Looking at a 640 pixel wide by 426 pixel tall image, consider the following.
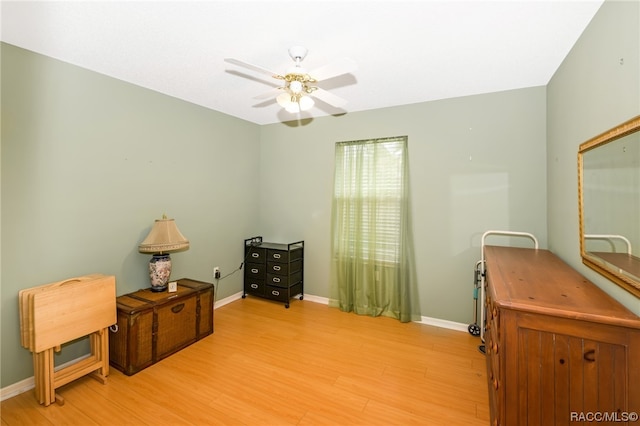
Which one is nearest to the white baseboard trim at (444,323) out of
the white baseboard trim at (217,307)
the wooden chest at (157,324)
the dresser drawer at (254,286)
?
the white baseboard trim at (217,307)

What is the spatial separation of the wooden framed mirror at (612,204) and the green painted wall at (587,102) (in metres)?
0.08

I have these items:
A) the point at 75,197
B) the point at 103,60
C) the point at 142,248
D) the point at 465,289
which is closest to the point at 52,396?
the point at 142,248

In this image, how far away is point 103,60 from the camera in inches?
89.5

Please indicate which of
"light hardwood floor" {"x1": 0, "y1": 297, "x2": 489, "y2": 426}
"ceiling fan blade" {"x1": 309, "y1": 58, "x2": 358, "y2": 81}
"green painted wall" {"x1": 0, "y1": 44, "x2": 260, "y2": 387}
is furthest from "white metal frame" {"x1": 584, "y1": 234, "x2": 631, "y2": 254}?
"green painted wall" {"x1": 0, "y1": 44, "x2": 260, "y2": 387}

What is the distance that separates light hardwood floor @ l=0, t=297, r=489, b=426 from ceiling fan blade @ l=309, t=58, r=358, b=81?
2.24 metres

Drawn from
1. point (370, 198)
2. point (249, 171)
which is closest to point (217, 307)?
point (249, 171)

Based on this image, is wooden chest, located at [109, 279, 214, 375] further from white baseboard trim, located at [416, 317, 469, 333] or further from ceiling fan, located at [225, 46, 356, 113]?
white baseboard trim, located at [416, 317, 469, 333]

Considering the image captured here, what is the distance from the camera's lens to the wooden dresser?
3.77 feet

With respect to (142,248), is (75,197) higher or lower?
higher

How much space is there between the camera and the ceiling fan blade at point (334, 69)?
170cm

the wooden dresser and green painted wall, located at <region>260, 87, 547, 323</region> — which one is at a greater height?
green painted wall, located at <region>260, 87, 547, 323</region>

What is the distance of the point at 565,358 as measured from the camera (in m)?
1.22

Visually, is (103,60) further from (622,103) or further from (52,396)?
(622,103)

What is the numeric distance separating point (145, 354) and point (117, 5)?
2500 millimetres
